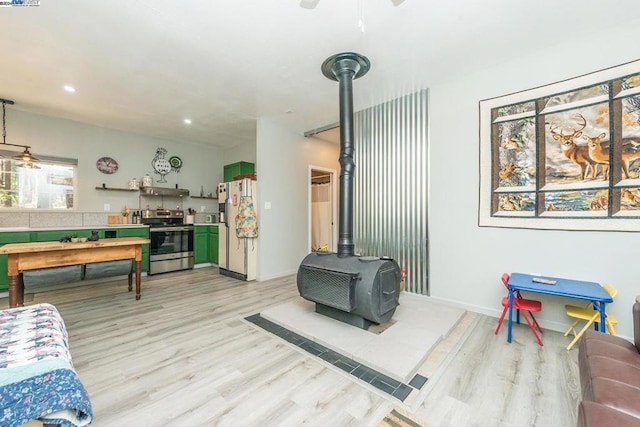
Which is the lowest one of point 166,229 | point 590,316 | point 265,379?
point 265,379

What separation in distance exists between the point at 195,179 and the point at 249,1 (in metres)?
4.88

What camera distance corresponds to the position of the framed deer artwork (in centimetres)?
231

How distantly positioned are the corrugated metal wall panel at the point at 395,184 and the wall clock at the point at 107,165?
4.69m

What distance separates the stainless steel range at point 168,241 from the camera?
4.98m

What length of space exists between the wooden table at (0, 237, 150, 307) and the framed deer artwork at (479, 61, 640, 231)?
14.9 ft

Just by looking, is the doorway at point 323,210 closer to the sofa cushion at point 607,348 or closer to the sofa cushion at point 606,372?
the sofa cushion at point 607,348

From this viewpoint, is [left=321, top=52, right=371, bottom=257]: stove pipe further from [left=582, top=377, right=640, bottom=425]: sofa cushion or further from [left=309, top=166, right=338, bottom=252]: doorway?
[left=309, top=166, right=338, bottom=252]: doorway

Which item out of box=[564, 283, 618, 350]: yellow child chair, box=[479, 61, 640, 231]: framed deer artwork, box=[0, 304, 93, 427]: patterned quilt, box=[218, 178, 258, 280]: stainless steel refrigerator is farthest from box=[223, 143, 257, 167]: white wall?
box=[564, 283, 618, 350]: yellow child chair

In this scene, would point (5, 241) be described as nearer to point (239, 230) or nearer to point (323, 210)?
point (239, 230)

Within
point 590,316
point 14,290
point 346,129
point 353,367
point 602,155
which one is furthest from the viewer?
point 346,129

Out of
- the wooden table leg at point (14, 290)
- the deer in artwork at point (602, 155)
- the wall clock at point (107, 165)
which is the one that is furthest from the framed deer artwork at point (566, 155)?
the wall clock at point (107, 165)

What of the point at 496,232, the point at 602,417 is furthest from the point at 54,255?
the point at 496,232

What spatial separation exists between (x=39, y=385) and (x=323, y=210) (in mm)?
5883

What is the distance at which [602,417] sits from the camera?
998mm
